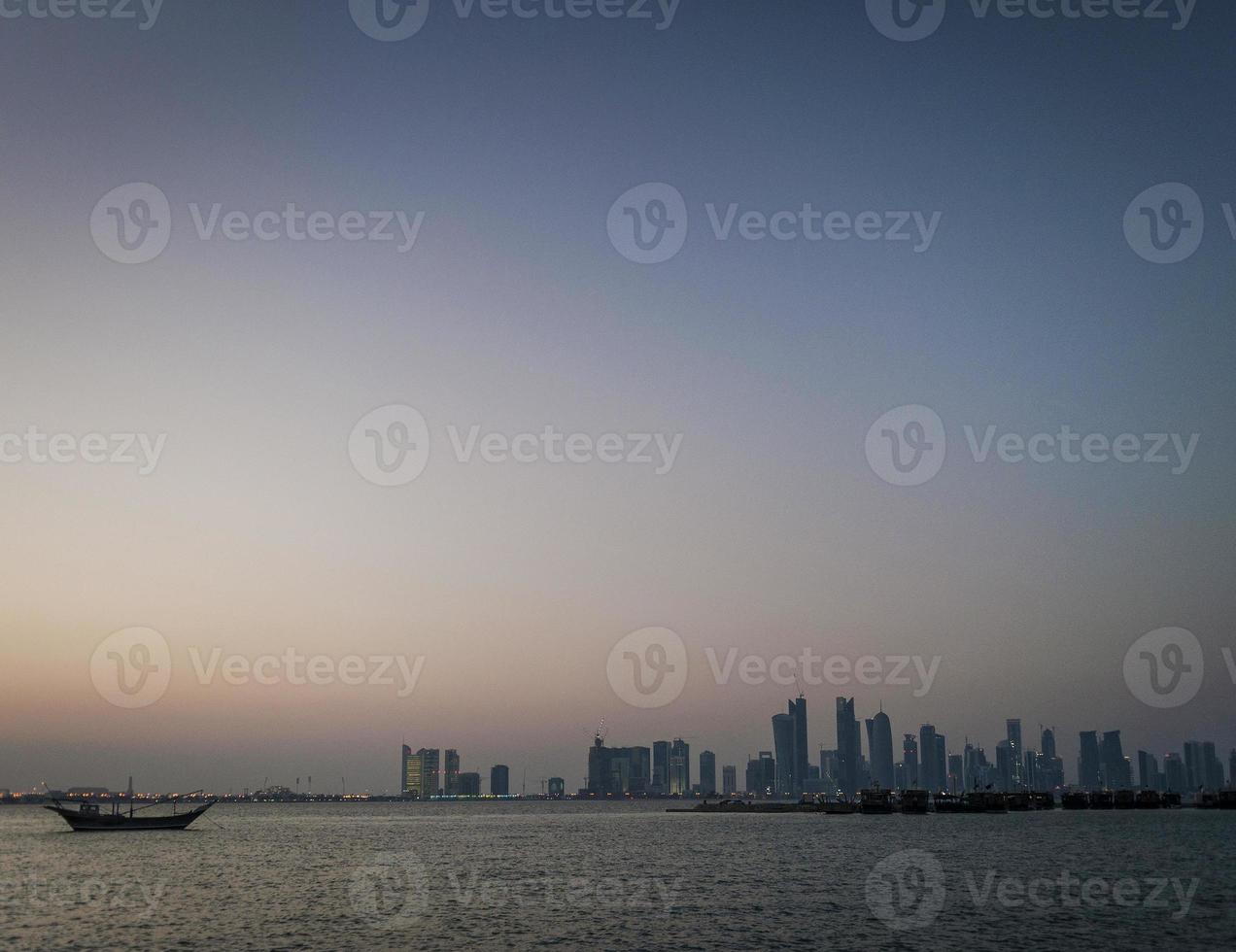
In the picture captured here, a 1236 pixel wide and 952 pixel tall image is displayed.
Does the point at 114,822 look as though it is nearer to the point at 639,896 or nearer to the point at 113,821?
the point at 113,821

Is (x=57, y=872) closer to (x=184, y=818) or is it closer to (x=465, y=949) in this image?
(x=465, y=949)

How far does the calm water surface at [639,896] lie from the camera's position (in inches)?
2359

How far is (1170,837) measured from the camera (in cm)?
14762

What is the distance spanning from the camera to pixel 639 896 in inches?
3130

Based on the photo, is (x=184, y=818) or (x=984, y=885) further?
(x=184, y=818)

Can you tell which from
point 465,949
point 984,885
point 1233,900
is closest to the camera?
point 465,949

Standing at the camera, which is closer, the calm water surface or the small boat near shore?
the calm water surface

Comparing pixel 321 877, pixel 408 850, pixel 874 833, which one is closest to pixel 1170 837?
pixel 874 833

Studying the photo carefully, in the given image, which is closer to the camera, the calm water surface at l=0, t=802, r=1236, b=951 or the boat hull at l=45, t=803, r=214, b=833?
the calm water surface at l=0, t=802, r=1236, b=951

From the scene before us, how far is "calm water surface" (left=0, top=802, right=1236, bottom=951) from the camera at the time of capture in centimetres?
5991

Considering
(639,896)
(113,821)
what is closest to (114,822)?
(113,821)

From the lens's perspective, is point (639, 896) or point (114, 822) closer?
point (639, 896)

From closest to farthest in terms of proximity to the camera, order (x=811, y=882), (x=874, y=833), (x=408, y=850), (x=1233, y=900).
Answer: (x=1233, y=900), (x=811, y=882), (x=408, y=850), (x=874, y=833)

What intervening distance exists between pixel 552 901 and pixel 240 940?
947 inches
